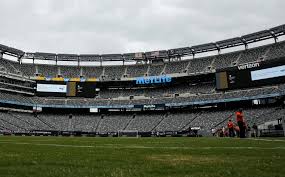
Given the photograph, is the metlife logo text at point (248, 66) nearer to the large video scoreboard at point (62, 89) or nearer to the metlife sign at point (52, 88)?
the large video scoreboard at point (62, 89)

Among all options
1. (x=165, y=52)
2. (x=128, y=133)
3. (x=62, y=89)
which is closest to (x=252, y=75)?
(x=165, y=52)

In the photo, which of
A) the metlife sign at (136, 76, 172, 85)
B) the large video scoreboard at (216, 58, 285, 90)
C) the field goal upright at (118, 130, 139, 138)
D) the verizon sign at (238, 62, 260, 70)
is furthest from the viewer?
the metlife sign at (136, 76, 172, 85)

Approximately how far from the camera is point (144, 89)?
90125 mm

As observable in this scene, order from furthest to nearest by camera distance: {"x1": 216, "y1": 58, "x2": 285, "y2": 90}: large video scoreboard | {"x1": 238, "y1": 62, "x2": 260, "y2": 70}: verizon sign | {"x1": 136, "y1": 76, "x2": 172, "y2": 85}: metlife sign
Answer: {"x1": 136, "y1": 76, "x2": 172, "y2": 85}: metlife sign → {"x1": 238, "y1": 62, "x2": 260, "y2": 70}: verizon sign → {"x1": 216, "y1": 58, "x2": 285, "y2": 90}: large video scoreboard

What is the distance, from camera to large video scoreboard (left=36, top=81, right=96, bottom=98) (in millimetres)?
86062

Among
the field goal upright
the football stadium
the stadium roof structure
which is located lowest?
the field goal upright

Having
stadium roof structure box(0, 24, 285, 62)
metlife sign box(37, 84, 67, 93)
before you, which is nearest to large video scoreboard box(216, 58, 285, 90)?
stadium roof structure box(0, 24, 285, 62)

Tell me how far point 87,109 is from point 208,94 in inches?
1246

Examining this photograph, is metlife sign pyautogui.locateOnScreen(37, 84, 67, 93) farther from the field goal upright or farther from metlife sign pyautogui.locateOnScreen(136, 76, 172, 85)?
the field goal upright

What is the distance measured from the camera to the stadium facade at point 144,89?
70.0 meters

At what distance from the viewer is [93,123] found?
272 ft

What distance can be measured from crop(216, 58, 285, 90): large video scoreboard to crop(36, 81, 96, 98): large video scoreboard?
34.9m

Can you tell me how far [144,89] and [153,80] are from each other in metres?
4.43

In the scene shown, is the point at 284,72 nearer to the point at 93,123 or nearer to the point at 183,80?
the point at 183,80
